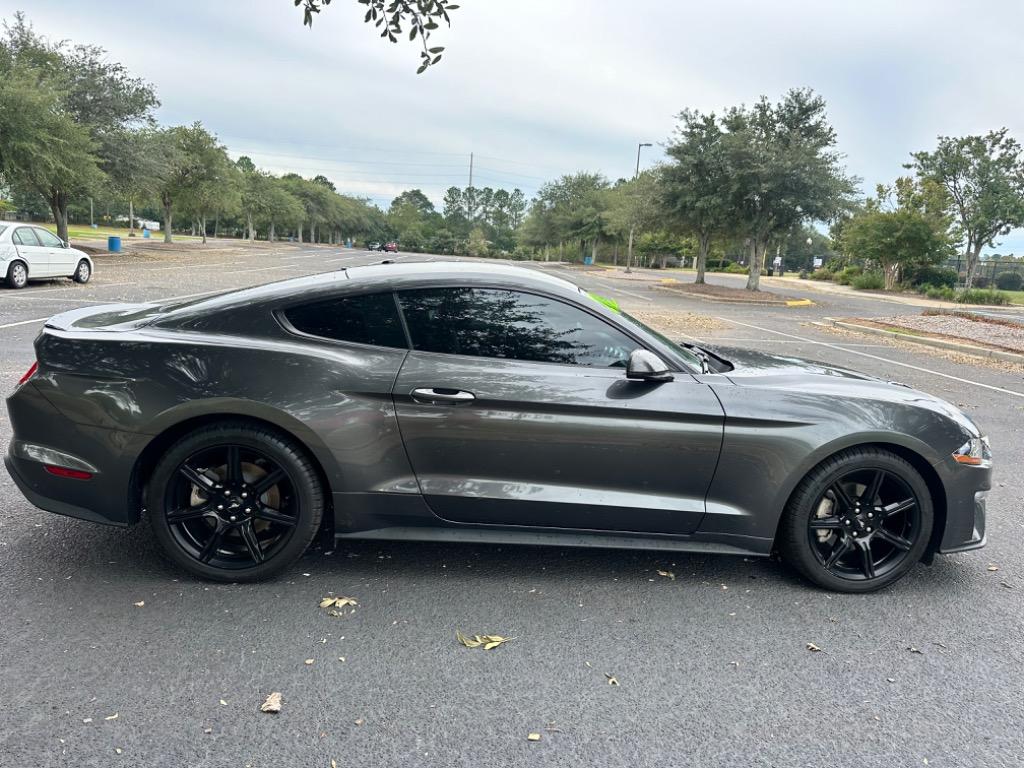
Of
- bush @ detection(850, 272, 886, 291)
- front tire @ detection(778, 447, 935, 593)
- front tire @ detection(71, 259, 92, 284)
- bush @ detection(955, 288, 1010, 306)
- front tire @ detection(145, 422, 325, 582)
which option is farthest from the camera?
bush @ detection(850, 272, 886, 291)

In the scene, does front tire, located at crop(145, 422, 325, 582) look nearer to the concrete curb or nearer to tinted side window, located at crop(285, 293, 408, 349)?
tinted side window, located at crop(285, 293, 408, 349)

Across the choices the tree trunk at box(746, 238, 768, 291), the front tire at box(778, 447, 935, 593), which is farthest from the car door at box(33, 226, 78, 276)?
the tree trunk at box(746, 238, 768, 291)

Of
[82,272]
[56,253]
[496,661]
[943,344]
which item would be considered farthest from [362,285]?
[82,272]

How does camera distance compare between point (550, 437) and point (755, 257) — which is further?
point (755, 257)

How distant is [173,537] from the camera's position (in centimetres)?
324

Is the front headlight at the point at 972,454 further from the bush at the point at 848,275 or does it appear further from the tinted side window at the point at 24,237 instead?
the bush at the point at 848,275

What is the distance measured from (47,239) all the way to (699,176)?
22.2m

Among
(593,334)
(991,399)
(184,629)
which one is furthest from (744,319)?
(184,629)

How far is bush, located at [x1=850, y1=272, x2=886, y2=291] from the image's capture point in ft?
128

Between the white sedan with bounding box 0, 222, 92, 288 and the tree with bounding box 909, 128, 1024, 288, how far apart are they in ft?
120

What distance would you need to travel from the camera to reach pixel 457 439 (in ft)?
10.5

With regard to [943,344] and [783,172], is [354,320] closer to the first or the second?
[943,344]

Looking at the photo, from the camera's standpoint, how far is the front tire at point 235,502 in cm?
317

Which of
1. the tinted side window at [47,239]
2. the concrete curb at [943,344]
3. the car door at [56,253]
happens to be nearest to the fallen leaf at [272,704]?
the concrete curb at [943,344]
